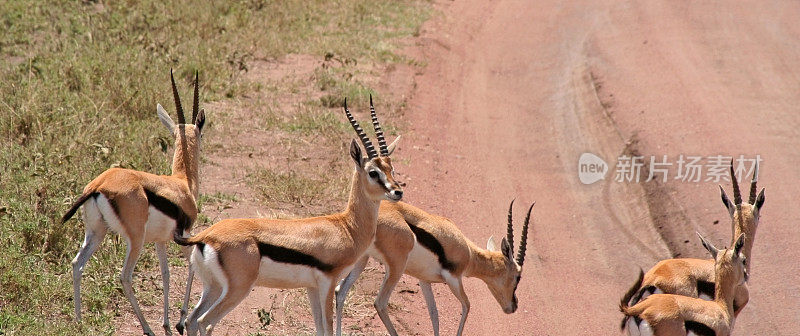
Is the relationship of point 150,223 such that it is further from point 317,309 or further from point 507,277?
point 507,277

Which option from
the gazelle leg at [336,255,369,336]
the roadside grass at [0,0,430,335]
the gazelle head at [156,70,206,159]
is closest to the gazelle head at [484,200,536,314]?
the gazelle leg at [336,255,369,336]

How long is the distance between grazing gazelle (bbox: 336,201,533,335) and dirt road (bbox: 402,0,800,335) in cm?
62

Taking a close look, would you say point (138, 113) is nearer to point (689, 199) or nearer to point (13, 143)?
point (13, 143)

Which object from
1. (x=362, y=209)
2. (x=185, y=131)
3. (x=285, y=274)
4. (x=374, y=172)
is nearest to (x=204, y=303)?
(x=285, y=274)

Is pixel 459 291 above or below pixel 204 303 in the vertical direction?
above

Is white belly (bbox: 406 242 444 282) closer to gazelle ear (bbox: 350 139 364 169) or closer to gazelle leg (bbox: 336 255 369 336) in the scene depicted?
gazelle leg (bbox: 336 255 369 336)

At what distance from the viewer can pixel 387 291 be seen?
7891 mm

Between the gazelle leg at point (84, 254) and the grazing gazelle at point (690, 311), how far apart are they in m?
3.93

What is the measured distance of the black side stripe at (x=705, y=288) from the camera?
7.85m

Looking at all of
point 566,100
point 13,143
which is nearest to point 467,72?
point 566,100

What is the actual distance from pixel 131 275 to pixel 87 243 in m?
0.41

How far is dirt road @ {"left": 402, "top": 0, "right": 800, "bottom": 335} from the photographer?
9.78 metres

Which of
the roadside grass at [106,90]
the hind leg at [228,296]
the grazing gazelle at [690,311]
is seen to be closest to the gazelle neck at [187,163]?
the roadside grass at [106,90]

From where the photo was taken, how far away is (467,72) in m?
16.0
